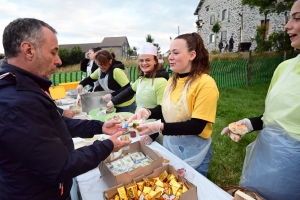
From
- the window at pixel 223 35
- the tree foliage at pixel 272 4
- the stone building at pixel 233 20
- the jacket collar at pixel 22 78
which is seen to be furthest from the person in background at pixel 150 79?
the window at pixel 223 35

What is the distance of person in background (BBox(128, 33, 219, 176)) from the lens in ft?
5.49

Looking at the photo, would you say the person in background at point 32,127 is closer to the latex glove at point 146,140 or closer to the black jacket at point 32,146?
the black jacket at point 32,146

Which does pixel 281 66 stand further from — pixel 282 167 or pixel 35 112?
pixel 35 112

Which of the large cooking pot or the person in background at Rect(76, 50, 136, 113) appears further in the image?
the person in background at Rect(76, 50, 136, 113)

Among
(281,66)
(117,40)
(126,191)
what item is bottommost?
(126,191)

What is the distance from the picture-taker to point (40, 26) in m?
1.04

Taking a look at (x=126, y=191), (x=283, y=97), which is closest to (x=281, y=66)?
(x=283, y=97)

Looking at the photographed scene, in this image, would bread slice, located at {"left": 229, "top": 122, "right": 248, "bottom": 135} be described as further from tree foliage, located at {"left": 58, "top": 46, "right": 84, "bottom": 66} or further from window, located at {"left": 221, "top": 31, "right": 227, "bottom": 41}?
tree foliage, located at {"left": 58, "top": 46, "right": 84, "bottom": 66}

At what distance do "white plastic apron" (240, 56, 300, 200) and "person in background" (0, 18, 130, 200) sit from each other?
1.16 meters

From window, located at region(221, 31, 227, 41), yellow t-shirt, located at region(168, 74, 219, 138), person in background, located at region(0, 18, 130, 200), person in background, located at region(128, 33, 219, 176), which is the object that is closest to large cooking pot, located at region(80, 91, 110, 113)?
person in background, located at region(128, 33, 219, 176)

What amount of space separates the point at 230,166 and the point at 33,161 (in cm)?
323

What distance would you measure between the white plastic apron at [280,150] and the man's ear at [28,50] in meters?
1.63

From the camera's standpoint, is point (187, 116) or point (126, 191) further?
point (187, 116)

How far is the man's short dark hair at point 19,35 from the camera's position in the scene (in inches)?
39.4
